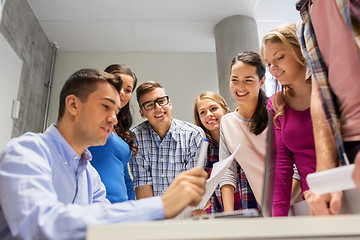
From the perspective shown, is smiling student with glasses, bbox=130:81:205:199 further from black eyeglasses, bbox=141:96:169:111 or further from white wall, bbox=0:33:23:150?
white wall, bbox=0:33:23:150

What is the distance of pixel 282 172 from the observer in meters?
1.31

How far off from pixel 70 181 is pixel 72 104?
292 millimetres

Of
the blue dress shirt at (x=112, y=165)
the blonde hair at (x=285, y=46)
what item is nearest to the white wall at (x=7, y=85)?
the blue dress shirt at (x=112, y=165)

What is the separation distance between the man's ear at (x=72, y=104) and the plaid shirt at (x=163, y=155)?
98 centimetres

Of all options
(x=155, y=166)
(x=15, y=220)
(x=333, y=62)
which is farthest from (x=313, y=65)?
(x=155, y=166)

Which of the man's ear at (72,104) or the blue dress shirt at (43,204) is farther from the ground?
the man's ear at (72,104)

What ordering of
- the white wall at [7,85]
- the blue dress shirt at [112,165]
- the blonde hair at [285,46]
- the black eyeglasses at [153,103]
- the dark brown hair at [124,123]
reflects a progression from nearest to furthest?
the blonde hair at [285,46], the blue dress shirt at [112,165], the dark brown hair at [124,123], the black eyeglasses at [153,103], the white wall at [7,85]

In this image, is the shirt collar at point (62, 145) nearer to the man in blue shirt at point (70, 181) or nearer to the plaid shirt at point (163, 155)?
the man in blue shirt at point (70, 181)

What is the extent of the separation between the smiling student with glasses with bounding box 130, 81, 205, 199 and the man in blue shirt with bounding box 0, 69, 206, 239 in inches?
33.1

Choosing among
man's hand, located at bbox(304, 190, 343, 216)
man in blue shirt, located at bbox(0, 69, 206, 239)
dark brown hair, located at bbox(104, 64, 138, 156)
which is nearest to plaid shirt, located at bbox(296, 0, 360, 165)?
man's hand, located at bbox(304, 190, 343, 216)

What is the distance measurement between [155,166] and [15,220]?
137cm

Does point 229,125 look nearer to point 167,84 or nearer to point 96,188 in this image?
point 96,188

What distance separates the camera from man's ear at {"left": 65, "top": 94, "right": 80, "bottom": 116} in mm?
1101

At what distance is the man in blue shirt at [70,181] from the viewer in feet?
2.13
